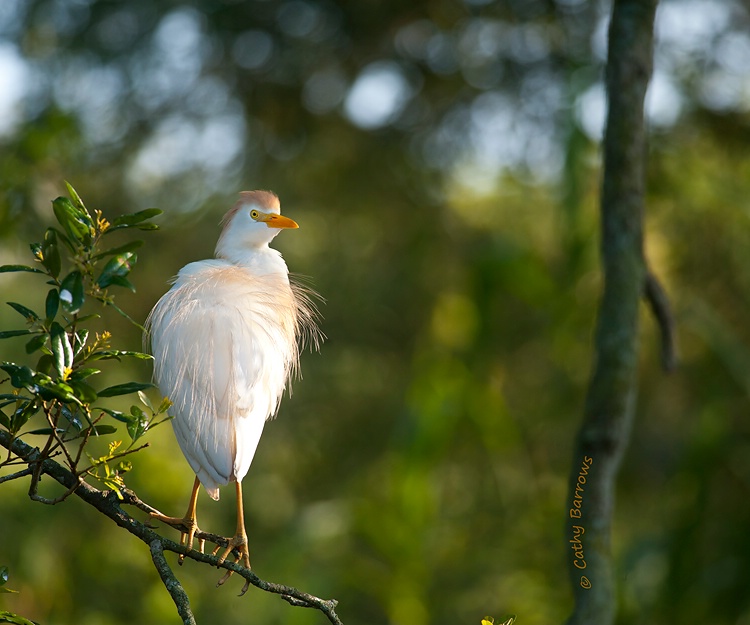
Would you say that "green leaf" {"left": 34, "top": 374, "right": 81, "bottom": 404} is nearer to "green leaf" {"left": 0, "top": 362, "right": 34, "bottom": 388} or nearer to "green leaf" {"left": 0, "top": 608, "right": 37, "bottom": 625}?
"green leaf" {"left": 0, "top": 362, "right": 34, "bottom": 388}

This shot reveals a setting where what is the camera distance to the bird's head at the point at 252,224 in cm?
205

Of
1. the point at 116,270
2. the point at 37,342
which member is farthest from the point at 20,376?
the point at 116,270

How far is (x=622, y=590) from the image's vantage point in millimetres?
3494

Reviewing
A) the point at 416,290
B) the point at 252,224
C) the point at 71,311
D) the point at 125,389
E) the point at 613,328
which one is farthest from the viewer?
the point at 416,290

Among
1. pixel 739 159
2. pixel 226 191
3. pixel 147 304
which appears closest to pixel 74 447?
pixel 147 304

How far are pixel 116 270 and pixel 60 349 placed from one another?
112 mm

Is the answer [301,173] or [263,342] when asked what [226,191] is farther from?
[263,342]

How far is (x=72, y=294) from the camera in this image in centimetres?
104

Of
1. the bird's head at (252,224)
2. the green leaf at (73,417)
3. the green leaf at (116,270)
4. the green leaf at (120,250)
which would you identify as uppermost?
the green leaf at (120,250)

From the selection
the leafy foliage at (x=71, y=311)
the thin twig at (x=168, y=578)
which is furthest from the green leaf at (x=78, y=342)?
the thin twig at (x=168, y=578)

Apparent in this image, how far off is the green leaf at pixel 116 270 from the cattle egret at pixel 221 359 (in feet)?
1.80

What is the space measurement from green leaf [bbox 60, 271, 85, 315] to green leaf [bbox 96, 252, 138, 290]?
0.13ft

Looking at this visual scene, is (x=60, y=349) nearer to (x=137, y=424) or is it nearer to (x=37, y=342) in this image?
(x=37, y=342)

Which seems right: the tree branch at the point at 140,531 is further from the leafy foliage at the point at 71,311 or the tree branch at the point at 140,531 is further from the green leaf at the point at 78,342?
the green leaf at the point at 78,342
